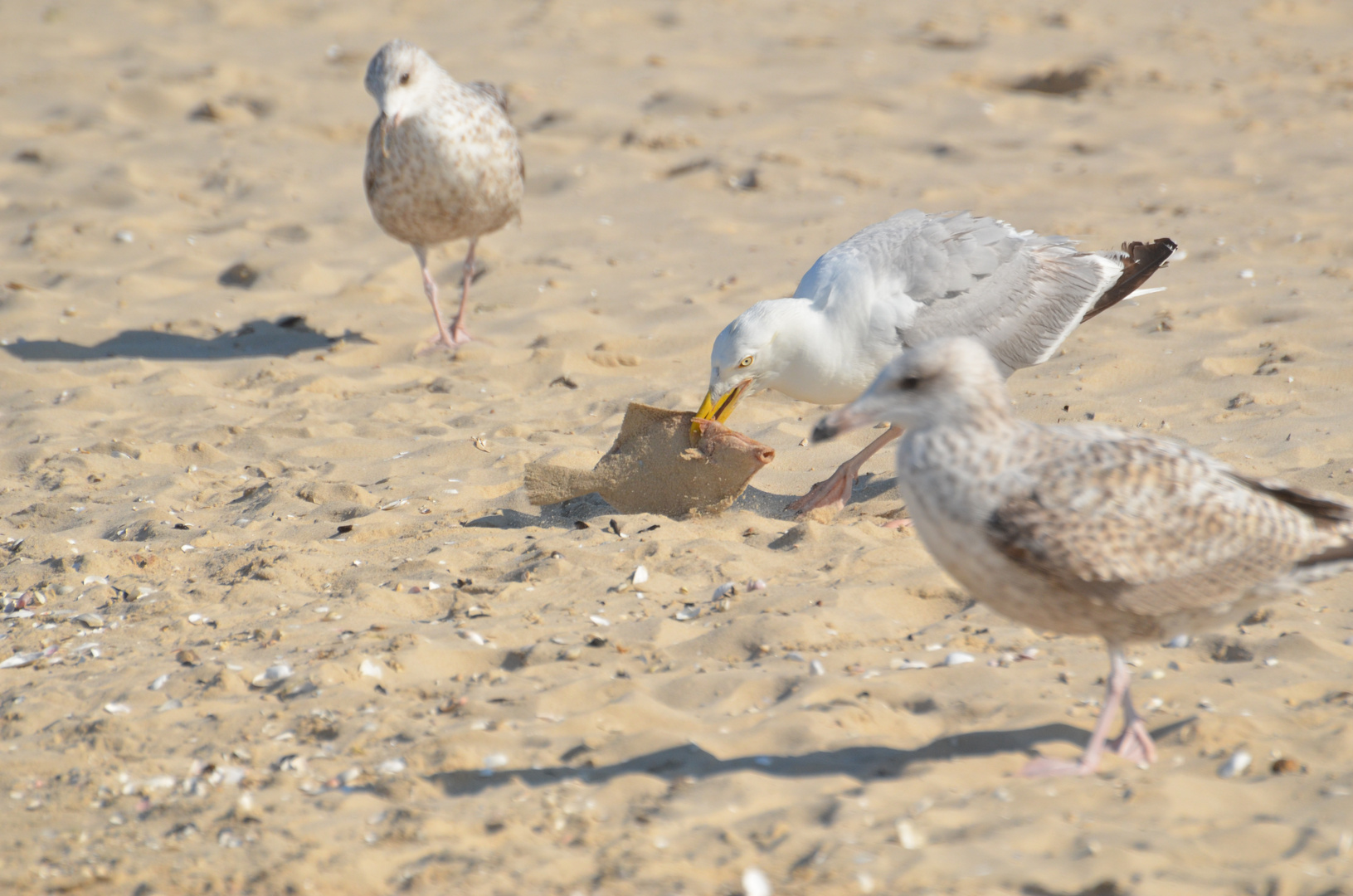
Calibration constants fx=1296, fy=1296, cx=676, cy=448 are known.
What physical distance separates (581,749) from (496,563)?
4.36ft

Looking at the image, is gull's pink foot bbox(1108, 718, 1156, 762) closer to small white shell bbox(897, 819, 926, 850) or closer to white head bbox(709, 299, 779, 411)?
small white shell bbox(897, 819, 926, 850)

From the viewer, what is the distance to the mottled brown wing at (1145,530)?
291cm

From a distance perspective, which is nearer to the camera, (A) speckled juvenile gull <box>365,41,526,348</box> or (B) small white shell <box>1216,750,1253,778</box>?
(B) small white shell <box>1216,750,1253,778</box>

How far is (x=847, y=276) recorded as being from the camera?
5.07 metres

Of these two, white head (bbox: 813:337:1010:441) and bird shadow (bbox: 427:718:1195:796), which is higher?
white head (bbox: 813:337:1010:441)

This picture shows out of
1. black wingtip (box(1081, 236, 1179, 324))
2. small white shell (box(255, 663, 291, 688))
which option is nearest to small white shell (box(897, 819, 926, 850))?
small white shell (box(255, 663, 291, 688))

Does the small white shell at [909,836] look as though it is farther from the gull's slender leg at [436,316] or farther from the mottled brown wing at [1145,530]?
the gull's slender leg at [436,316]

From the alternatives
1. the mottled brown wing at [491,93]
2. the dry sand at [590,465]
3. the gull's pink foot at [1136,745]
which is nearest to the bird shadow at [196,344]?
the dry sand at [590,465]

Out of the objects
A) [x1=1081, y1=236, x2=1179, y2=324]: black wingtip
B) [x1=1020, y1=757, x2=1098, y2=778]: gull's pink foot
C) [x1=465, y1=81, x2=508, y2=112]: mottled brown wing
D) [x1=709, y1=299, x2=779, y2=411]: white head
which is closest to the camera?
[x1=1020, y1=757, x2=1098, y2=778]: gull's pink foot

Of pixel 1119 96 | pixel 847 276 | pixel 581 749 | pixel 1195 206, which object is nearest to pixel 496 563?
pixel 581 749

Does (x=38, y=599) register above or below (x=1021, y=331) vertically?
below

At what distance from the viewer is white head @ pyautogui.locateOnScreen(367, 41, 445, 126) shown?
739 centimetres

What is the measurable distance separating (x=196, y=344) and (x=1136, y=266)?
16.7 ft

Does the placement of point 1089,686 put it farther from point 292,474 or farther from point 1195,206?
point 1195,206
